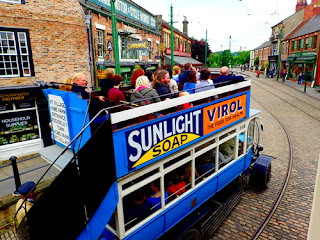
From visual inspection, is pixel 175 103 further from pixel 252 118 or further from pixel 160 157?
pixel 252 118

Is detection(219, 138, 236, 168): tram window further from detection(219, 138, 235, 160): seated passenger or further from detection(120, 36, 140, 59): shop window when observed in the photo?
detection(120, 36, 140, 59): shop window

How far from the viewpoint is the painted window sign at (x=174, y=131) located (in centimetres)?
310

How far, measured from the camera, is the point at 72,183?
2629mm

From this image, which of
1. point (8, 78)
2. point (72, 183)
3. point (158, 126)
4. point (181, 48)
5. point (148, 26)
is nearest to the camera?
point (72, 183)

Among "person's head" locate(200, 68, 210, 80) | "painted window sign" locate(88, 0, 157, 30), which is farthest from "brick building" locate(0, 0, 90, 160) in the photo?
"person's head" locate(200, 68, 210, 80)

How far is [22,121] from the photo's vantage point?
10227 mm

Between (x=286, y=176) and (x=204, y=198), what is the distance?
177 inches

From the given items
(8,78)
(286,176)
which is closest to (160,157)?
(286,176)

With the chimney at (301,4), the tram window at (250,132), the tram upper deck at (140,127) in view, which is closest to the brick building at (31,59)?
the tram upper deck at (140,127)

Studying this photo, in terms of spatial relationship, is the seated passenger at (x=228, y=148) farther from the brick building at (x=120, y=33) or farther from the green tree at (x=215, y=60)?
the green tree at (x=215, y=60)

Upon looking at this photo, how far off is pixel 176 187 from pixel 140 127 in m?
1.63

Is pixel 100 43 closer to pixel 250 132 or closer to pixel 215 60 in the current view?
pixel 250 132

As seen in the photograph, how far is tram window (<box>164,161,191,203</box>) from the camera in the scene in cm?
410

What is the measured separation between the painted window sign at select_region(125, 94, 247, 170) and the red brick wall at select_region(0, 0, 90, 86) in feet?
28.3
